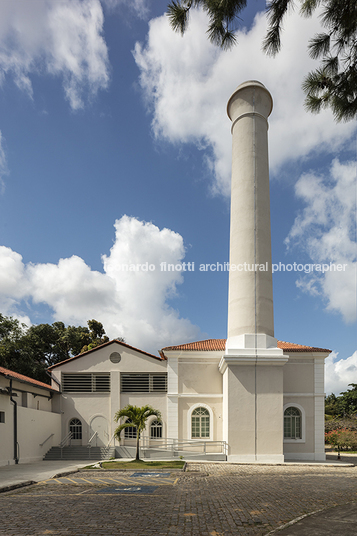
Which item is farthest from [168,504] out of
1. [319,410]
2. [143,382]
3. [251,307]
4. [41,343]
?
[41,343]

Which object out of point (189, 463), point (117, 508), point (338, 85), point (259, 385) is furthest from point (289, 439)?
point (338, 85)

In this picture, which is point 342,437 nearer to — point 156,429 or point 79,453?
point 156,429

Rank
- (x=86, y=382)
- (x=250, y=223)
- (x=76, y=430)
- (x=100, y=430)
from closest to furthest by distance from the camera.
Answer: (x=250, y=223), (x=100, y=430), (x=76, y=430), (x=86, y=382)

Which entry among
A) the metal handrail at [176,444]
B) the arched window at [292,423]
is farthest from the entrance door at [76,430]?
the arched window at [292,423]

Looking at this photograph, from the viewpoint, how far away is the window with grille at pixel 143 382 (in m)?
26.1

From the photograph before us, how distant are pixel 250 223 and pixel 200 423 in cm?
1177

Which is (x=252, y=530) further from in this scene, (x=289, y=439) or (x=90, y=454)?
(x=90, y=454)

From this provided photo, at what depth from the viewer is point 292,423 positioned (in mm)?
23297

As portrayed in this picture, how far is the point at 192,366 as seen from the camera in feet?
82.6

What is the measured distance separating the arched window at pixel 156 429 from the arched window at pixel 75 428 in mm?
4576

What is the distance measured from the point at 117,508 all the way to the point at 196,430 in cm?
1632

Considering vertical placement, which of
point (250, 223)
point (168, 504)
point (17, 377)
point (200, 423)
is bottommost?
point (200, 423)

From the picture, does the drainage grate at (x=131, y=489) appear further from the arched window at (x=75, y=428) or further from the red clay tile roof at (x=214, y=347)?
the arched window at (x=75, y=428)

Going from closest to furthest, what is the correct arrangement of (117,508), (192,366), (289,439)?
(117,508) → (289,439) → (192,366)
